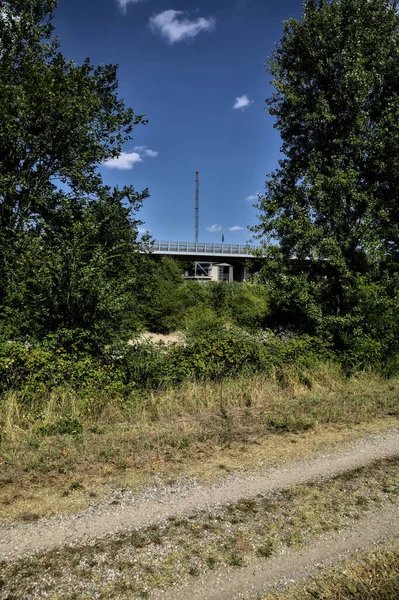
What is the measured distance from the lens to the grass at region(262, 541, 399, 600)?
9.07 ft

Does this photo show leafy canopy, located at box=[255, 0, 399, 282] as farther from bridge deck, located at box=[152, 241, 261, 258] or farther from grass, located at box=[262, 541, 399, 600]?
bridge deck, located at box=[152, 241, 261, 258]

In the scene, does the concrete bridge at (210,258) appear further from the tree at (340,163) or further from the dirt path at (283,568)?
the dirt path at (283,568)

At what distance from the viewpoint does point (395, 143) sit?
43.6ft

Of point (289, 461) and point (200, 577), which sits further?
point (289, 461)

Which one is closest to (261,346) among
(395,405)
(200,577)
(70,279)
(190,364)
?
(190,364)

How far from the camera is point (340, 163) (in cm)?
1377

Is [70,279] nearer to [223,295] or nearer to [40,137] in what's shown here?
[40,137]

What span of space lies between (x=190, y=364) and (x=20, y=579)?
5592mm

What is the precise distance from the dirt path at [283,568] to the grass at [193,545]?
83 mm

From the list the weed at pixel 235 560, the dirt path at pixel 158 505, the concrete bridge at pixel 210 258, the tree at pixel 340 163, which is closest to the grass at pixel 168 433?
the dirt path at pixel 158 505

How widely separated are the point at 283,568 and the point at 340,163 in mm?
13338

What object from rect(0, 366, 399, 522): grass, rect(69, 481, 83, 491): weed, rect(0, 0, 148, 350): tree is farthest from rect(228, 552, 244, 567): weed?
rect(0, 0, 148, 350): tree

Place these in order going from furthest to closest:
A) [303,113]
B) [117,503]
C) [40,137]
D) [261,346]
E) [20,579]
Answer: [303,113]
[40,137]
[261,346]
[117,503]
[20,579]

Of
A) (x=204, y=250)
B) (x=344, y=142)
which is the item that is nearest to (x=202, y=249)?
(x=204, y=250)
